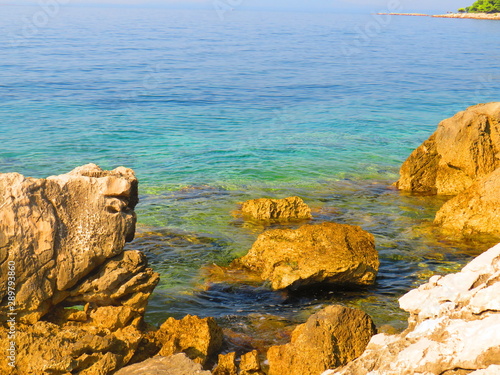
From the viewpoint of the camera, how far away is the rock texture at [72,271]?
22.8 ft

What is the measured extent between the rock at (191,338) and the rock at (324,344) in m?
0.82

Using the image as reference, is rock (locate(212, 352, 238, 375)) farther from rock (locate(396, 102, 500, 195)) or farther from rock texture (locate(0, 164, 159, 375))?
rock (locate(396, 102, 500, 195))

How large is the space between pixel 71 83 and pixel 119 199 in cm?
3367

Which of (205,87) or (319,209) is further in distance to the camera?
(205,87)

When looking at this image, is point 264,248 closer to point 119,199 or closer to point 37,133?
point 119,199

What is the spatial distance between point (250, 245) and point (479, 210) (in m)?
5.35

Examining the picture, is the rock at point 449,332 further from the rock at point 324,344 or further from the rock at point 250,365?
the rock at point 250,365

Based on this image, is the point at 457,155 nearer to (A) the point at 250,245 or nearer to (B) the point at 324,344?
(A) the point at 250,245

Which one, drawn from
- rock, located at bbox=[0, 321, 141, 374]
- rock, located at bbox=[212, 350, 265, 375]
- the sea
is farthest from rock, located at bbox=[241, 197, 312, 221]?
rock, located at bbox=[0, 321, 141, 374]

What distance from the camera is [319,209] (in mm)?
16000

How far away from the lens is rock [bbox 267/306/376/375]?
297 inches

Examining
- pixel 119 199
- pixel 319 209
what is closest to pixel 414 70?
pixel 319 209

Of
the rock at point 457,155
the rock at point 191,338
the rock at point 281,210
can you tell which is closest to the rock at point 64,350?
the rock at point 191,338

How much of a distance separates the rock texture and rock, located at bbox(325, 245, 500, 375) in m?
3.10
